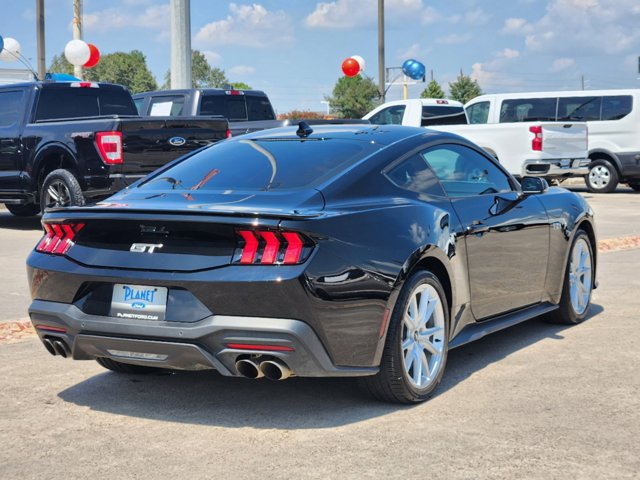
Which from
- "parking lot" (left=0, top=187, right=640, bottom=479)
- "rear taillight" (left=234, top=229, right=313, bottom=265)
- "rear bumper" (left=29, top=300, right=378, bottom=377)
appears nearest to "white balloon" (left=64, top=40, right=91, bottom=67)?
"parking lot" (left=0, top=187, right=640, bottom=479)

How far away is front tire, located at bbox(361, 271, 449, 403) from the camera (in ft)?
16.2

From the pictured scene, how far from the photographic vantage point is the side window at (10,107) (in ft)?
47.3

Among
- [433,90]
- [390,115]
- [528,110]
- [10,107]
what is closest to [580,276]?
[10,107]

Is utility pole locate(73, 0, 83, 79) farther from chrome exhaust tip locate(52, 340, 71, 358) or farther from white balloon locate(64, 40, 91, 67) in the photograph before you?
chrome exhaust tip locate(52, 340, 71, 358)

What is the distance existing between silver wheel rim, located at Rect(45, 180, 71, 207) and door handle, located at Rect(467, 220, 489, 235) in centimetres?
840

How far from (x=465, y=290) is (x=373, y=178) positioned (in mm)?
915

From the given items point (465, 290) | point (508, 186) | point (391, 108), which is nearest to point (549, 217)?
point (508, 186)

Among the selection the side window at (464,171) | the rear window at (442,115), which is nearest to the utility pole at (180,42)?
the rear window at (442,115)

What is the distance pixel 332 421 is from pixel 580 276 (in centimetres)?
322

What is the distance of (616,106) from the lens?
76.4 ft

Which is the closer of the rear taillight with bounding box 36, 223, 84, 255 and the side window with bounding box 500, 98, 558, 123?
the rear taillight with bounding box 36, 223, 84, 255

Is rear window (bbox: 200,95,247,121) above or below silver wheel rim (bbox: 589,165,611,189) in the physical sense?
above

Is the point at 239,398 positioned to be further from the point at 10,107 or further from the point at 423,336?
the point at 10,107

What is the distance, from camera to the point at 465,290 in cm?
567
